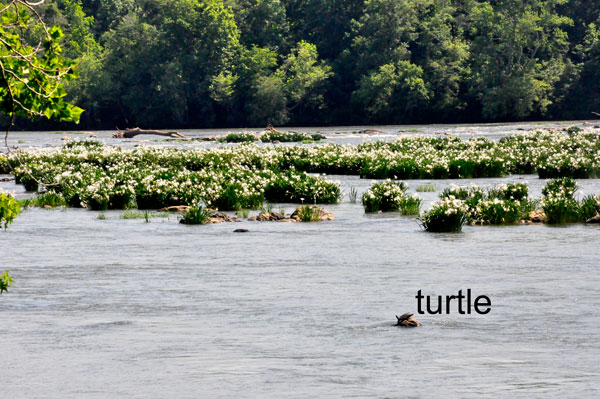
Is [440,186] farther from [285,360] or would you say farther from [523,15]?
[523,15]

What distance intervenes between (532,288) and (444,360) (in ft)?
16.7

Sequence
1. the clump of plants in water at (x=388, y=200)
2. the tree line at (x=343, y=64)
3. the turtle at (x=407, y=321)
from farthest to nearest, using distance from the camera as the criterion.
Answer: the tree line at (x=343, y=64), the clump of plants in water at (x=388, y=200), the turtle at (x=407, y=321)

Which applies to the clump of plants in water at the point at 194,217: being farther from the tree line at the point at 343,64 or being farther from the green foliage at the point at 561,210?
the tree line at the point at 343,64

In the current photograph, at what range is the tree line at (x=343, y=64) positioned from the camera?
107 metres

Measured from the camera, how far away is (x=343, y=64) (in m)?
117

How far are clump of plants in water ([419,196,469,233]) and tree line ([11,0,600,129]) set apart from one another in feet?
266

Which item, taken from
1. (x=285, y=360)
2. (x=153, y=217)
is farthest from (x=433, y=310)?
(x=153, y=217)

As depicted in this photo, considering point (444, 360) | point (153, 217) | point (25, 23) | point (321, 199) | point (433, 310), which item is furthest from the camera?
point (321, 199)

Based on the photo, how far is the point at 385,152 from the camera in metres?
42.9

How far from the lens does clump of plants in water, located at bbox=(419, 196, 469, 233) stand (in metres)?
23.4

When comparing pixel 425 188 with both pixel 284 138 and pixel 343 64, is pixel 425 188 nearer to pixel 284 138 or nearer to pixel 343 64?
pixel 284 138

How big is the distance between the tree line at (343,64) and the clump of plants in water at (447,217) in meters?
81.1

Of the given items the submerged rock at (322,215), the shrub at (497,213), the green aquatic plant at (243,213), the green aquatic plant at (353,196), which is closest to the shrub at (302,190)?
the green aquatic plant at (353,196)

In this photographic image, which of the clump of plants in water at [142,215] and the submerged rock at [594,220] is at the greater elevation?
the submerged rock at [594,220]
